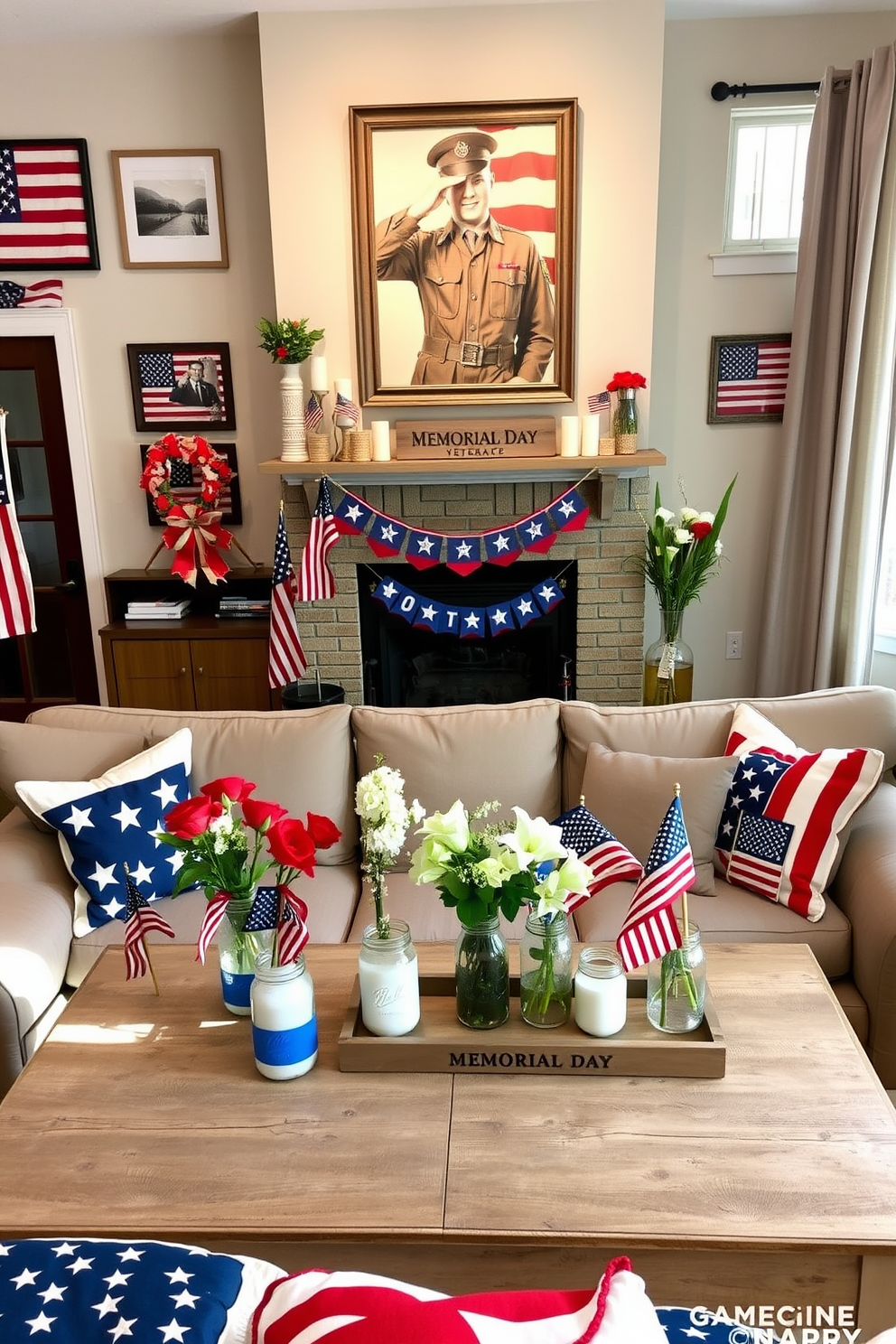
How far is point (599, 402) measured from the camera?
11.9ft

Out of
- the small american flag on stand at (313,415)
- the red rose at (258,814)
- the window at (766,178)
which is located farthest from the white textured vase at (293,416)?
the red rose at (258,814)

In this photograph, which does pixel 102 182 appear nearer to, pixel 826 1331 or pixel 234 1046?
pixel 234 1046

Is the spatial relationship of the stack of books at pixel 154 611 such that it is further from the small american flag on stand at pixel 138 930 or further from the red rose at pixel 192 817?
the red rose at pixel 192 817

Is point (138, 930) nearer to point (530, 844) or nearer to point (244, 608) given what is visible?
point (530, 844)

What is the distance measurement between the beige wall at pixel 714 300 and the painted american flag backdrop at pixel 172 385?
1770 mm

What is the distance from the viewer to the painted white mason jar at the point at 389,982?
1640 mm

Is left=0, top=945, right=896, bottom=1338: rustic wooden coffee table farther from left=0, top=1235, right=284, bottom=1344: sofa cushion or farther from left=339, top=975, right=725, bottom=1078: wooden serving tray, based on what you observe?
left=0, top=1235, right=284, bottom=1344: sofa cushion

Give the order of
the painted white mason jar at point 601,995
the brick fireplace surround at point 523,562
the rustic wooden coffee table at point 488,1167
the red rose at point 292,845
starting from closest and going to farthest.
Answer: the rustic wooden coffee table at point 488,1167, the red rose at point 292,845, the painted white mason jar at point 601,995, the brick fireplace surround at point 523,562

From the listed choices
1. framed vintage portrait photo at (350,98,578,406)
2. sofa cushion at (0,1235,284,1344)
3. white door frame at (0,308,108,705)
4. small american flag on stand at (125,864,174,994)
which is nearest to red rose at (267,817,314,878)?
small american flag on stand at (125,864,174,994)

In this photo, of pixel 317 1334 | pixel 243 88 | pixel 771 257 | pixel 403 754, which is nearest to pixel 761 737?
pixel 403 754

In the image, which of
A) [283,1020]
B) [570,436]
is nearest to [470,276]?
[570,436]

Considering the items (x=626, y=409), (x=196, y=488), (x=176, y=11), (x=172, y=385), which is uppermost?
(x=176, y=11)

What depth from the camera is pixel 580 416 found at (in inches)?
150

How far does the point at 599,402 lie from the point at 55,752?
2.23 metres
